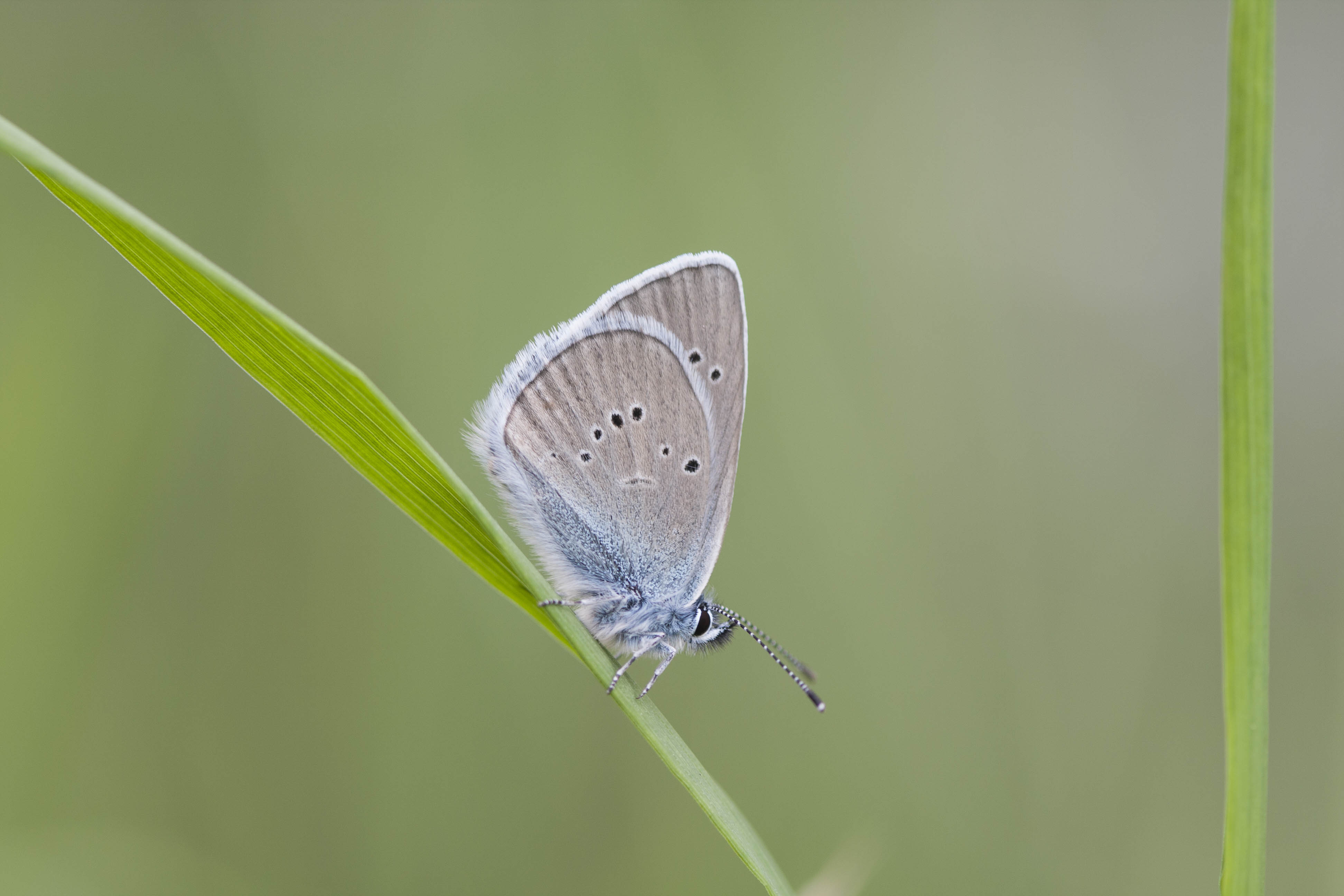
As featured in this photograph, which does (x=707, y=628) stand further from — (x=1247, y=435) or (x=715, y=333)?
(x=1247, y=435)

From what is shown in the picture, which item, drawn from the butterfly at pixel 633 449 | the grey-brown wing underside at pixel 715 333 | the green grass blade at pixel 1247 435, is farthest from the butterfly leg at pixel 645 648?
the green grass blade at pixel 1247 435

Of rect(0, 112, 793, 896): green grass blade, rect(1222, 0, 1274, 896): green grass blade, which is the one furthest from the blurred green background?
rect(1222, 0, 1274, 896): green grass blade

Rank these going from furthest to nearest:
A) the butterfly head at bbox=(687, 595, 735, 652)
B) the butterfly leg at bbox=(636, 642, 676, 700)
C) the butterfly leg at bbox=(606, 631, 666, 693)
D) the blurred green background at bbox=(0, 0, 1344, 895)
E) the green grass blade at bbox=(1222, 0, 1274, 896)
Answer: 1. the blurred green background at bbox=(0, 0, 1344, 895)
2. the butterfly head at bbox=(687, 595, 735, 652)
3. the butterfly leg at bbox=(636, 642, 676, 700)
4. the butterfly leg at bbox=(606, 631, 666, 693)
5. the green grass blade at bbox=(1222, 0, 1274, 896)

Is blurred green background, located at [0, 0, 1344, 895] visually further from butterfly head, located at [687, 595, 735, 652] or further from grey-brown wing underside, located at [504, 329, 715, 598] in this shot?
butterfly head, located at [687, 595, 735, 652]

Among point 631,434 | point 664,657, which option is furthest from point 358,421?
point 664,657

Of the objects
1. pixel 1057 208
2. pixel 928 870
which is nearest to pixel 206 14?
pixel 1057 208
